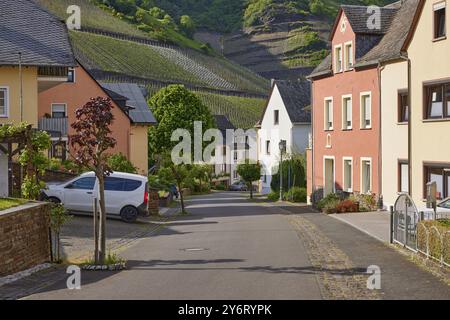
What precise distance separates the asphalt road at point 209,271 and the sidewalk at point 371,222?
2213 millimetres

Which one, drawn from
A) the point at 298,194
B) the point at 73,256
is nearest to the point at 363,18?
the point at 298,194

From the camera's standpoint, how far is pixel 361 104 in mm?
35906

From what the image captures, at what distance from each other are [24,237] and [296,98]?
4891 centimetres

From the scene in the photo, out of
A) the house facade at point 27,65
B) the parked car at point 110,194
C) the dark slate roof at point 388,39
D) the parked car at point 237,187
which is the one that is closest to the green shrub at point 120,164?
the house facade at point 27,65

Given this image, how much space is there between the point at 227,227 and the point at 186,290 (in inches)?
580

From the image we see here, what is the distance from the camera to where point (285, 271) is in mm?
14352

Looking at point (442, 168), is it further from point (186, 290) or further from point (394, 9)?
point (186, 290)

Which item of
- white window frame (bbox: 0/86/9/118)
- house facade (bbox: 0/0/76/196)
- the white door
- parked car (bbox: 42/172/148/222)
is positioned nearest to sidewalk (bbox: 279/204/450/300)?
parked car (bbox: 42/172/148/222)

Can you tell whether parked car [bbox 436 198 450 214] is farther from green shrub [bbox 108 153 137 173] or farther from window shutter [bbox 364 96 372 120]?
green shrub [bbox 108 153 137 173]

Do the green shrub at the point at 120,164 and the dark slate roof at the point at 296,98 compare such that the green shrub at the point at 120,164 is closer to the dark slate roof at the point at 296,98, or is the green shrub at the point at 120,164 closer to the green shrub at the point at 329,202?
the green shrub at the point at 329,202

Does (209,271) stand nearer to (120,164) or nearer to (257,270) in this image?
(257,270)

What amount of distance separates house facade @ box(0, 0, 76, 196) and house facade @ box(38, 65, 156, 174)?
136 inches

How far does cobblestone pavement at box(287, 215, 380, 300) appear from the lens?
11812 millimetres
